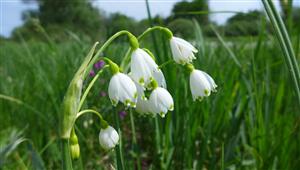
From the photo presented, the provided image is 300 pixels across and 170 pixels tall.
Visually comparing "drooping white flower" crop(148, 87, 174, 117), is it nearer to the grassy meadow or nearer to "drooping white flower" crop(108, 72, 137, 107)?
"drooping white flower" crop(108, 72, 137, 107)

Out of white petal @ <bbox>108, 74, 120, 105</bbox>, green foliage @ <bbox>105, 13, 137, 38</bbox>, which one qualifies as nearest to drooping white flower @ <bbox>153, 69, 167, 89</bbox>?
white petal @ <bbox>108, 74, 120, 105</bbox>

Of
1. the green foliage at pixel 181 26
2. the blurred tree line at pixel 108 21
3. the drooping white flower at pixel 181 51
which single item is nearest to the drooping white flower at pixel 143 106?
the drooping white flower at pixel 181 51

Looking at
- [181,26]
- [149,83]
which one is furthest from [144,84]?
[181,26]

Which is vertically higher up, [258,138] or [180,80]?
[180,80]

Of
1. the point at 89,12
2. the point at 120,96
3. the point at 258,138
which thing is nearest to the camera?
the point at 120,96

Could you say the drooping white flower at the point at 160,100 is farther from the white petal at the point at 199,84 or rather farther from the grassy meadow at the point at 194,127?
the grassy meadow at the point at 194,127

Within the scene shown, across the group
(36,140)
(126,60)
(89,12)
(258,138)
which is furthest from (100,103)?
(89,12)

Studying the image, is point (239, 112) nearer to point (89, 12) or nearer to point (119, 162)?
point (119, 162)
